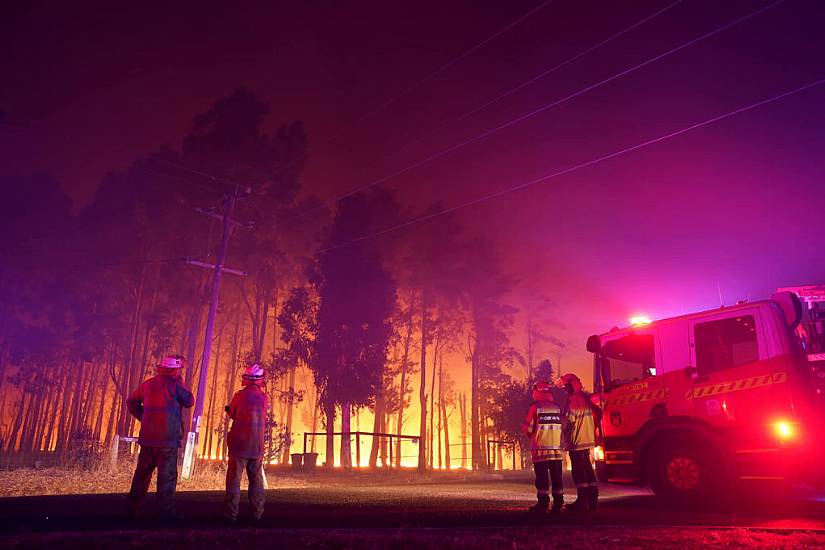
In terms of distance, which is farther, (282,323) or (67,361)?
(67,361)

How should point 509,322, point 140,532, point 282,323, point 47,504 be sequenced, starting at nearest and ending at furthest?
point 140,532 < point 47,504 < point 282,323 < point 509,322

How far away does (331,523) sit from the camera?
7051 mm

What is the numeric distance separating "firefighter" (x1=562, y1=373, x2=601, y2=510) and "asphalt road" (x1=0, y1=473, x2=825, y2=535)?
11.8 inches

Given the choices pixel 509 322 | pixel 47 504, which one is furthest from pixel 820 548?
pixel 509 322

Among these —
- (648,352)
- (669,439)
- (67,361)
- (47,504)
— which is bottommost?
(47,504)

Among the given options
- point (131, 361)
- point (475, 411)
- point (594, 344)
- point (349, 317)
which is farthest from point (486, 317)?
point (594, 344)

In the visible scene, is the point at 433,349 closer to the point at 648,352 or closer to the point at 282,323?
the point at 282,323

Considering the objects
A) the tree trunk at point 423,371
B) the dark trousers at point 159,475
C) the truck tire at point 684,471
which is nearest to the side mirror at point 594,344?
the truck tire at point 684,471

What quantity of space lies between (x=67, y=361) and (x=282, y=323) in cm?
1838

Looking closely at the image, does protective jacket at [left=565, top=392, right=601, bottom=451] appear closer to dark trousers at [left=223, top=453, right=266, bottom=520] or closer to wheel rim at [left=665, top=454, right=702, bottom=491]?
wheel rim at [left=665, top=454, right=702, bottom=491]

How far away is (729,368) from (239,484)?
6.90 m

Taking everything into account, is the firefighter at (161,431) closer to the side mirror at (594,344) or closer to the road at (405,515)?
the road at (405,515)

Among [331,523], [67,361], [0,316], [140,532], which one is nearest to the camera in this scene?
[140,532]

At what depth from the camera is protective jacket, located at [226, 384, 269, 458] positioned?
7.09 meters
